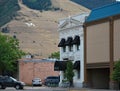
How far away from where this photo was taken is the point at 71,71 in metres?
70.7

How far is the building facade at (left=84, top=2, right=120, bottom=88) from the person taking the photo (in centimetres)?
6244

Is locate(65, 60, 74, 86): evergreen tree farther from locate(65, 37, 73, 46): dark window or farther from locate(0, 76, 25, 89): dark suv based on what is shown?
locate(0, 76, 25, 89): dark suv

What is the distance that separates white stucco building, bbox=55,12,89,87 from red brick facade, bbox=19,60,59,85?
57.5 ft

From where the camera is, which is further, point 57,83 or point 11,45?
point 11,45

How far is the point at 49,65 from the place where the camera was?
316 feet

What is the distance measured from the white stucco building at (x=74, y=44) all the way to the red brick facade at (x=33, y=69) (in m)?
17.5

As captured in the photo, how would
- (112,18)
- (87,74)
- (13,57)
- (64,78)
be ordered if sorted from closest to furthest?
(112,18) < (87,74) < (64,78) < (13,57)

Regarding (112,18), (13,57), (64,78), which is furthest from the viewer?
(13,57)

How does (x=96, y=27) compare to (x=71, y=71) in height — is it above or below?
above

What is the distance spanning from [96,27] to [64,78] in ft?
42.5

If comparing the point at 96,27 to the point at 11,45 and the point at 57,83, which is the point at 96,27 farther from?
the point at 11,45

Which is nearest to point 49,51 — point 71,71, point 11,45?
point 11,45

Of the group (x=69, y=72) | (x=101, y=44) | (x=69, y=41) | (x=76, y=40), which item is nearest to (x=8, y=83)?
(x=69, y=72)

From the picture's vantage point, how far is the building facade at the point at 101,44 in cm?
6244
